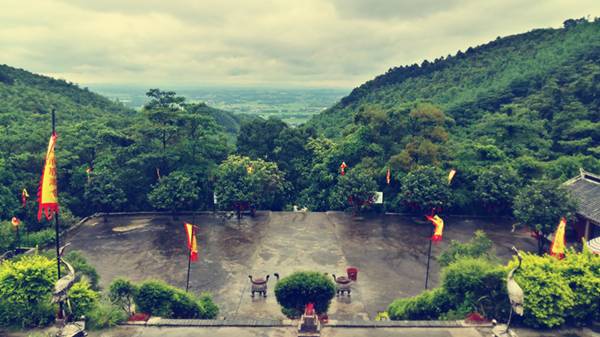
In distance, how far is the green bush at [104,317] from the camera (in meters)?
11.2

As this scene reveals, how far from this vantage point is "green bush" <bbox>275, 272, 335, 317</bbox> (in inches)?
485

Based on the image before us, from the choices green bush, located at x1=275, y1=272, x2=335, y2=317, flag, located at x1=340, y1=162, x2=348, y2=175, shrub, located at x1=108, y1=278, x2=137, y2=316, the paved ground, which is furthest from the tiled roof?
shrub, located at x1=108, y1=278, x2=137, y2=316

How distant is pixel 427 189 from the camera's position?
71.5ft

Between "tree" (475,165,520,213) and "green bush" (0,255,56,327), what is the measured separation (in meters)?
19.8

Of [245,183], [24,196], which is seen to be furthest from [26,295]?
[245,183]

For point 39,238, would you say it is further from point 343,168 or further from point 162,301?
point 343,168

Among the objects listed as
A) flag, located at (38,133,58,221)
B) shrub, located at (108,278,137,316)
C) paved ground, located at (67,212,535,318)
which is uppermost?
flag, located at (38,133,58,221)

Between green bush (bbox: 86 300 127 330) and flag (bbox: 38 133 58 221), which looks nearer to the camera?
flag (bbox: 38 133 58 221)

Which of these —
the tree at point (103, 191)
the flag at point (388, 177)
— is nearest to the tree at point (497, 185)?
the flag at point (388, 177)

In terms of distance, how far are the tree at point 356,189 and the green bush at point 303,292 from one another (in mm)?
10723

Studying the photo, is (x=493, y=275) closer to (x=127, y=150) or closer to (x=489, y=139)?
(x=489, y=139)

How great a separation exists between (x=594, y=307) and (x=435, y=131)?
15.0 metres

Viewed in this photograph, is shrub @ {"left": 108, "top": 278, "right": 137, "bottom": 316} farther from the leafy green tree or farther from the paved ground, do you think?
the leafy green tree

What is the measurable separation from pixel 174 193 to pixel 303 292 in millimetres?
12507
